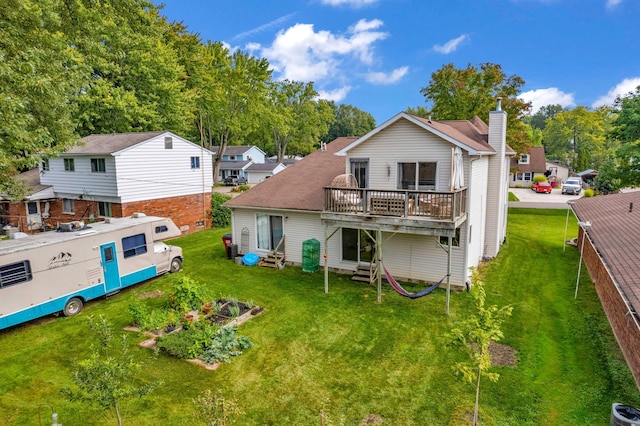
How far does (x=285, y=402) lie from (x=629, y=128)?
21999 millimetres

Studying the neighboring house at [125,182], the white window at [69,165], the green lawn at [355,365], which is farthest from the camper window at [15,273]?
the white window at [69,165]

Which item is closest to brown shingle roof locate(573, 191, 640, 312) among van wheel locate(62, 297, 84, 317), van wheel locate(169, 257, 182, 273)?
van wheel locate(62, 297, 84, 317)

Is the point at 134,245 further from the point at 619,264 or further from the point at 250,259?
the point at 619,264

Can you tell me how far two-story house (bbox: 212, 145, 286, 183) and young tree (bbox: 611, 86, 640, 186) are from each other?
4131 cm

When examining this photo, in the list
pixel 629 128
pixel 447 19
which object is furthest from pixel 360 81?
pixel 629 128

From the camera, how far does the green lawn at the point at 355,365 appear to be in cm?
712

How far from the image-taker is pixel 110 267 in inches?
495

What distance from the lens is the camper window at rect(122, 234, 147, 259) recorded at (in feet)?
42.7

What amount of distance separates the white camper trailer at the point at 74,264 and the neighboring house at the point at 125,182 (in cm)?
644

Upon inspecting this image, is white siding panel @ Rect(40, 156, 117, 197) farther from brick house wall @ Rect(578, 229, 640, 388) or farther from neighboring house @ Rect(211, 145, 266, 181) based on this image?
neighboring house @ Rect(211, 145, 266, 181)

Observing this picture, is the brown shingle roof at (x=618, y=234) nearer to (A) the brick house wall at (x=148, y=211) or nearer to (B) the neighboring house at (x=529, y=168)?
(A) the brick house wall at (x=148, y=211)

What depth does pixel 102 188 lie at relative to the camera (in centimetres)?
2006

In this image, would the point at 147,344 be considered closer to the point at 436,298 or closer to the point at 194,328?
the point at 194,328

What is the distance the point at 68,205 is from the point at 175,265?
12022 mm
